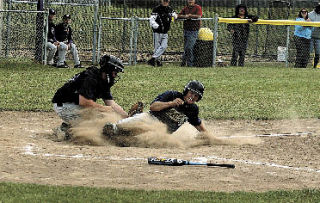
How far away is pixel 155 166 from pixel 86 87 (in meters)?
2.09

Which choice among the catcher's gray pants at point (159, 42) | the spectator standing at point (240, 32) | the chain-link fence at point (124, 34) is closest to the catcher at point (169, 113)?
the catcher's gray pants at point (159, 42)

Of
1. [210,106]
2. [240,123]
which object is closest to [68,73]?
[210,106]

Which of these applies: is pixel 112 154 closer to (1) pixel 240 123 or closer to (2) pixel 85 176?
(2) pixel 85 176

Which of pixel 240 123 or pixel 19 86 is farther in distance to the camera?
pixel 19 86

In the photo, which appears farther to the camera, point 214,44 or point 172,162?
point 214,44

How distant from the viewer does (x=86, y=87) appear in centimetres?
973

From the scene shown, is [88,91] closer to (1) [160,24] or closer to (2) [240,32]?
(1) [160,24]

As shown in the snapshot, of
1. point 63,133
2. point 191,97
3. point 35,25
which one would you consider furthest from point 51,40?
point 191,97

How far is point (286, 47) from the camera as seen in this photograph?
2316 centimetres

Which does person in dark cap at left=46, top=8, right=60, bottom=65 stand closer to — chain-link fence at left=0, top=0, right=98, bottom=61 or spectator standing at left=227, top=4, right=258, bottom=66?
chain-link fence at left=0, top=0, right=98, bottom=61

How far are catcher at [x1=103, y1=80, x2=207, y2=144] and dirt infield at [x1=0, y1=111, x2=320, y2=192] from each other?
0.33m

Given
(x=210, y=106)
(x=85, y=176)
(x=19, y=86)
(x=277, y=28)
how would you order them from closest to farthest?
(x=85, y=176), (x=210, y=106), (x=19, y=86), (x=277, y=28)

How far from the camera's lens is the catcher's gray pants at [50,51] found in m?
19.6

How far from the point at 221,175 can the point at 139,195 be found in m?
1.50
